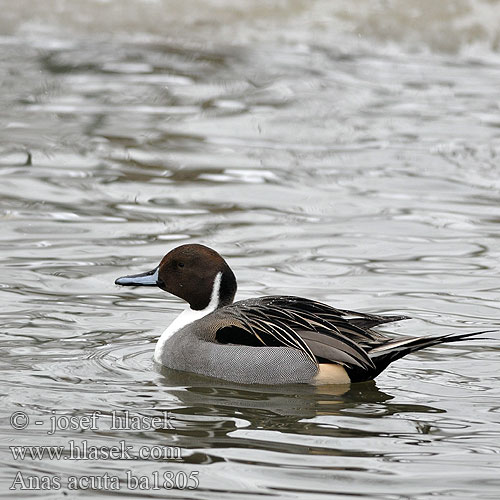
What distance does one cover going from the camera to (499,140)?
1247cm

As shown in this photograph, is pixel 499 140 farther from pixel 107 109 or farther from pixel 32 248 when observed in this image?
pixel 32 248

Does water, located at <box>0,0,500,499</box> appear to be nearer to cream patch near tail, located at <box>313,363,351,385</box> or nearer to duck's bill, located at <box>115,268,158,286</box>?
cream patch near tail, located at <box>313,363,351,385</box>

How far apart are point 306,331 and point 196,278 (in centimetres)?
78

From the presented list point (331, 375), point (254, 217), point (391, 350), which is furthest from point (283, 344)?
point (254, 217)

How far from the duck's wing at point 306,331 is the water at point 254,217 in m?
0.22

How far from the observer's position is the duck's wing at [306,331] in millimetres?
6551

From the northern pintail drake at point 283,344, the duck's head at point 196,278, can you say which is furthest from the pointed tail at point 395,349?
the duck's head at point 196,278

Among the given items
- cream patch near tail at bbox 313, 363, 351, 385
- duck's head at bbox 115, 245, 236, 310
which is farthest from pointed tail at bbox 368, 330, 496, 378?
duck's head at bbox 115, 245, 236, 310

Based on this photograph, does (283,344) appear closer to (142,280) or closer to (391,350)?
(391,350)

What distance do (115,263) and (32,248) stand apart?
27.5 inches

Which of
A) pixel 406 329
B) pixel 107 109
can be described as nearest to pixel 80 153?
pixel 107 109

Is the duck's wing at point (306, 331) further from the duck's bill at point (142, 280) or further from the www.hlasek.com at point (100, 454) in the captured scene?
the www.hlasek.com at point (100, 454)

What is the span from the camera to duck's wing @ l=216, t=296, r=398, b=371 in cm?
655

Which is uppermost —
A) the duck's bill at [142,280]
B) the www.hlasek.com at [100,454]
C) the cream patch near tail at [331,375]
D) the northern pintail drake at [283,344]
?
the duck's bill at [142,280]
